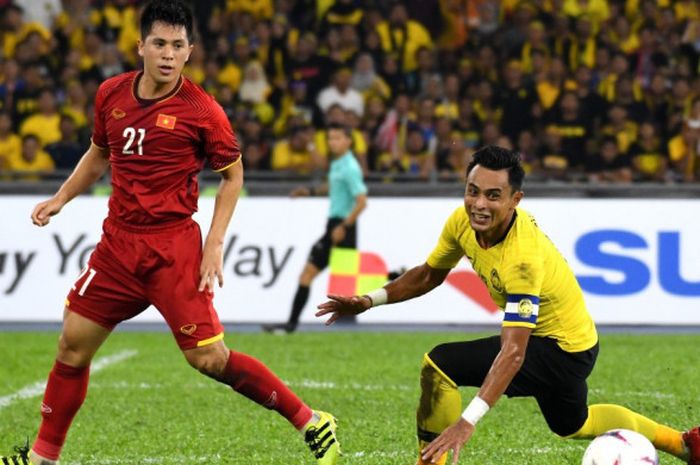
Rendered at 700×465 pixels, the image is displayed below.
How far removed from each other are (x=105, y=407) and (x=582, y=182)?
22.9 ft

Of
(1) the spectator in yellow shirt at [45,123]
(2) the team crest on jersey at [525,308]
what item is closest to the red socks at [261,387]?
(2) the team crest on jersey at [525,308]

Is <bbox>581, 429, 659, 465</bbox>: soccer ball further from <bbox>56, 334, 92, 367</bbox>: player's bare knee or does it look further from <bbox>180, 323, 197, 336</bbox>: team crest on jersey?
<bbox>56, 334, 92, 367</bbox>: player's bare knee

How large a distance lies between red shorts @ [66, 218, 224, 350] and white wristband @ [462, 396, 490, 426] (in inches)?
50.2

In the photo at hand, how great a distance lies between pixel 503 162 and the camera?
554 cm

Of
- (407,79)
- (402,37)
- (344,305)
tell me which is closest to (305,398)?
(344,305)

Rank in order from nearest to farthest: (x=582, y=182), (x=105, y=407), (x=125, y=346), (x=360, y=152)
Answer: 1. (x=105, y=407)
2. (x=125, y=346)
3. (x=582, y=182)
4. (x=360, y=152)

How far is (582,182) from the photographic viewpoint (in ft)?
46.2

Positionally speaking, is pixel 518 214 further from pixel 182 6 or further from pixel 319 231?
pixel 319 231

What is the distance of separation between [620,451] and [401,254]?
7.80 metres

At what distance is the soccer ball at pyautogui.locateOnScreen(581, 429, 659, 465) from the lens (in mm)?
5445

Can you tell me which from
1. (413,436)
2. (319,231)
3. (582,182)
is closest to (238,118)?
(319,231)

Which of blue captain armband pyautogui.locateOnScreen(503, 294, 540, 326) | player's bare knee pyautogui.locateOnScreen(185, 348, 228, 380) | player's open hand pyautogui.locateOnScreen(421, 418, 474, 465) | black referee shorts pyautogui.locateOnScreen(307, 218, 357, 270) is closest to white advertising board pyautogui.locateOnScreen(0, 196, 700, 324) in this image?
black referee shorts pyautogui.locateOnScreen(307, 218, 357, 270)

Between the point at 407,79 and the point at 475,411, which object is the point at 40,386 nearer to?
the point at 475,411

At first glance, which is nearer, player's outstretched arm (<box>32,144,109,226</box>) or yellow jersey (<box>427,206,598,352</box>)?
yellow jersey (<box>427,206,598,352</box>)
